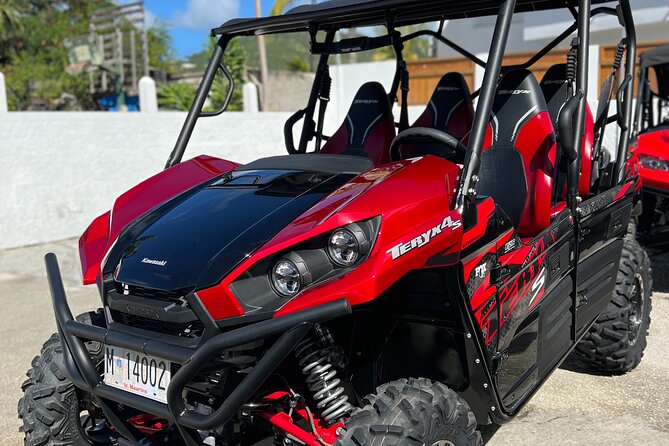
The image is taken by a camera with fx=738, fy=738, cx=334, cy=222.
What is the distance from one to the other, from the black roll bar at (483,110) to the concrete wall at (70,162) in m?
6.92

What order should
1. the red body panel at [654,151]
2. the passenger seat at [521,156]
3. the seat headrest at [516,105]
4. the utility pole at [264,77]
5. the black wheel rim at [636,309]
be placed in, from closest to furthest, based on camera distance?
the passenger seat at [521,156], the seat headrest at [516,105], the black wheel rim at [636,309], the red body panel at [654,151], the utility pole at [264,77]

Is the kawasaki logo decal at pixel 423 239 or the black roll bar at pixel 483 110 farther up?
the black roll bar at pixel 483 110

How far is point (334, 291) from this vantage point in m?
2.09

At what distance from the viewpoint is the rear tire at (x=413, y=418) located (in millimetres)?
2090

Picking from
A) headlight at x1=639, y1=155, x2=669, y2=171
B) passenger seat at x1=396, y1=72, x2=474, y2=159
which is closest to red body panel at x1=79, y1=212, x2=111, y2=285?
passenger seat at x1=396, y1=72, x2=474, y2=159

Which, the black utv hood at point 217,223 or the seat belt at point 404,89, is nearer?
the black utv hood at point 217,223

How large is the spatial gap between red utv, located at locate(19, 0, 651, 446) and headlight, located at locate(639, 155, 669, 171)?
255 cm

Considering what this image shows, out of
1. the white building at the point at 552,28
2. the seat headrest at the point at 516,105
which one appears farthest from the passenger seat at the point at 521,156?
the white building at the point at 552,28

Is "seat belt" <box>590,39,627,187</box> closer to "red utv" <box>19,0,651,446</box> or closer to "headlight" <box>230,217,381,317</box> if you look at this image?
Result: "red utv" <box>19,0,651,446</box>

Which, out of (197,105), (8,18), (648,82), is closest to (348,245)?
(197,105)

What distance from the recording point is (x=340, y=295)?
2080 millimetres

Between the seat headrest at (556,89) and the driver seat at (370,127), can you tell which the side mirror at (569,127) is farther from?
the driver seat at (370,127)

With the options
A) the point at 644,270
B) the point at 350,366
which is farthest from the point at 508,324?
the point at 644,270

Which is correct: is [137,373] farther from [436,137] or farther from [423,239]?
[436,137]
